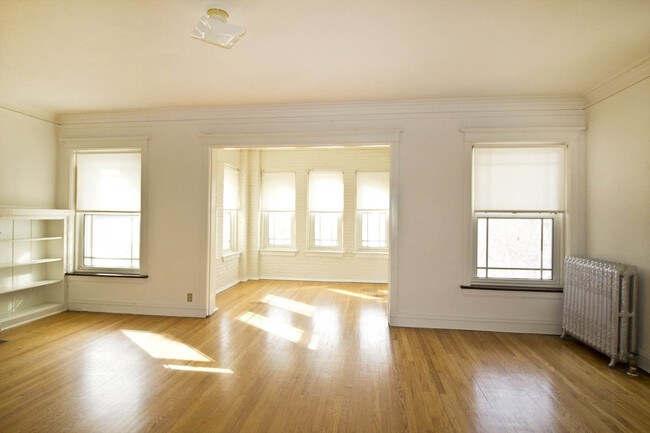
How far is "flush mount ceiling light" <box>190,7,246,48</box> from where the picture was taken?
7.84 ft

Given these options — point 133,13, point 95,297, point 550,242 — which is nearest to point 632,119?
point 550,242

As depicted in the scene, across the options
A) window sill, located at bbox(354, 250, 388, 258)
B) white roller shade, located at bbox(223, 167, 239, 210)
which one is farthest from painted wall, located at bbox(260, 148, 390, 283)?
white roller shade, located at bbox(223, 167, 239, 210)

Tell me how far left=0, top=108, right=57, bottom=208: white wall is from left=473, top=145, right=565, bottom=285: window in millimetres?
6092

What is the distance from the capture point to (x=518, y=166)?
429 cm

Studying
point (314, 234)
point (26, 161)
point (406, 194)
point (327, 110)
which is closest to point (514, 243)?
point (406, 194)

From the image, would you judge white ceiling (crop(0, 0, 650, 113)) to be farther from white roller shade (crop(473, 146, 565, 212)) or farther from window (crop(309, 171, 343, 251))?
window (crop(309, 171, 343, 251))

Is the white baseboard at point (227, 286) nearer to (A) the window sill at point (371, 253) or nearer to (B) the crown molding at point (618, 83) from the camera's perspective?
(A) the window sill at point (371, 253)

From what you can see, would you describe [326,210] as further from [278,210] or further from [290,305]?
[290,305]

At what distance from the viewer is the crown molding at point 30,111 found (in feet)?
14.5

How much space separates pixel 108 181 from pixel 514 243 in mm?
5855

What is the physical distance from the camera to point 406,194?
14.6ft

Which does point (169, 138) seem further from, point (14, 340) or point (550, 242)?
point (550, 242)

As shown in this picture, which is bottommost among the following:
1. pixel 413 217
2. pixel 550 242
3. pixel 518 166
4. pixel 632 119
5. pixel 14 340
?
pixel 14 340

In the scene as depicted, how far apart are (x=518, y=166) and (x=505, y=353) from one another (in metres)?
2.27
